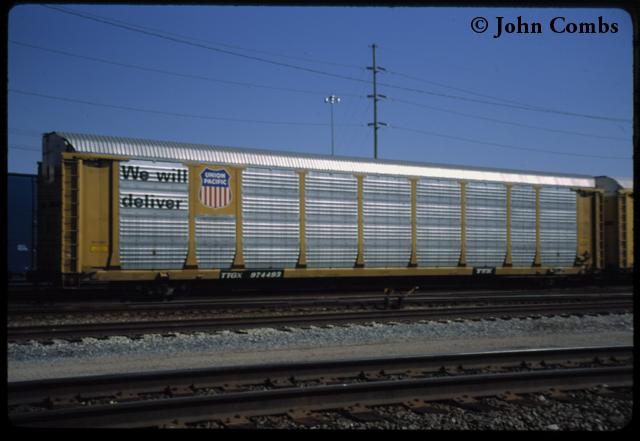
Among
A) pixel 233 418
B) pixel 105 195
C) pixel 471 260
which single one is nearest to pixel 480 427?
pixel 233 418

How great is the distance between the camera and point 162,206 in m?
13.9

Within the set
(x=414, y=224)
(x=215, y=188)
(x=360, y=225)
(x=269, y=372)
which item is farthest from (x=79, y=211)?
(x=414, y=224)

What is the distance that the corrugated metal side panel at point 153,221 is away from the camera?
13555 millimetres

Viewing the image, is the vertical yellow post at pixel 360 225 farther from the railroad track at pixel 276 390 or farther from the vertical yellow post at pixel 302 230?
the railroad track at pixel 276 390

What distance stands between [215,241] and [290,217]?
6.80 ft

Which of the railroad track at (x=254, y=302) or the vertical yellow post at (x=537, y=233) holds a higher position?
the vertical yellow post at (x=537, y=233)

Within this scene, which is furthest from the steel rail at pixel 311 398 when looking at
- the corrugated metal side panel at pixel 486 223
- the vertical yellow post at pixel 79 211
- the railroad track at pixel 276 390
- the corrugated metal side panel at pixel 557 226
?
the corrugated metal side panel at pixel 557 226

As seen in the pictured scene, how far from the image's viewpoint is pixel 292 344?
9.58 m

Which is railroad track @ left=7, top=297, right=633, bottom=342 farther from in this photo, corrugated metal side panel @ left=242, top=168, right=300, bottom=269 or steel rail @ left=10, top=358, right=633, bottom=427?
steel rail @ left=10, top=358, right=633, bottom=427

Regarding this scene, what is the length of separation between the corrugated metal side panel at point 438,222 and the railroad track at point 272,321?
4.00m

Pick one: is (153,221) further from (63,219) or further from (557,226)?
(557,226)

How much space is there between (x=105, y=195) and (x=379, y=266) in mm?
7350

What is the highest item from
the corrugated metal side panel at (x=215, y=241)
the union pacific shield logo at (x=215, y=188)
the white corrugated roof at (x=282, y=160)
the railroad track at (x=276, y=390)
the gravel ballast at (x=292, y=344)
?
the white corrugated roof at (x=282, y=160)

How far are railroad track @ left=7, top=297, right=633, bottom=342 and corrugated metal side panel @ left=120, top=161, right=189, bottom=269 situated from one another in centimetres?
263
